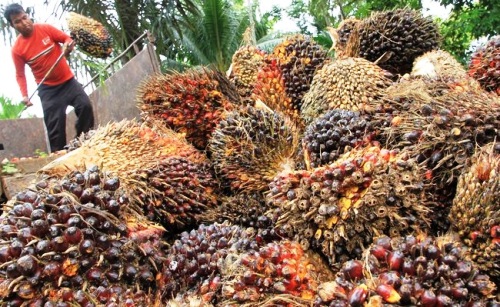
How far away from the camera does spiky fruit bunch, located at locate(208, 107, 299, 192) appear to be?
88.7 inches

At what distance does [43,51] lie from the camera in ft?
15.2

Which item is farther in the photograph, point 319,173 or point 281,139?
point 281,139

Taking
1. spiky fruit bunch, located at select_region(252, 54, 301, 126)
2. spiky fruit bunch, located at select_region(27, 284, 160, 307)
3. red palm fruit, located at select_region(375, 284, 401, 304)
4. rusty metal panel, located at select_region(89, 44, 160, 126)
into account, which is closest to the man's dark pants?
rusty metal panel, located at select_region(89, 44, 160, 126)

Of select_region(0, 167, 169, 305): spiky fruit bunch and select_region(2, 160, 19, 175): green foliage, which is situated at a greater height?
select_region(2, 160, 19, 175): green foliage

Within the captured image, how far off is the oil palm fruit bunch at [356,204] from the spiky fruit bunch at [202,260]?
0.76 feet

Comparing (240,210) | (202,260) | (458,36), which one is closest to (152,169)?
(240,210)

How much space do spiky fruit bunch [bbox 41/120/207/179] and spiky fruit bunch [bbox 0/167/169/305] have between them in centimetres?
38

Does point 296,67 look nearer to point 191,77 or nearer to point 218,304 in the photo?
point 191,77

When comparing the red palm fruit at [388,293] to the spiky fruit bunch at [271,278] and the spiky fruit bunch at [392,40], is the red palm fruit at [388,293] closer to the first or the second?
the spiky fruit bunch at [271,278]

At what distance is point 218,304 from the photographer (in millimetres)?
1386

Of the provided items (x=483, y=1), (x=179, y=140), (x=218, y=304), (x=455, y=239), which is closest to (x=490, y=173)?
(x=455, y=239)

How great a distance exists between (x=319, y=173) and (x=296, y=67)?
1.64 metres

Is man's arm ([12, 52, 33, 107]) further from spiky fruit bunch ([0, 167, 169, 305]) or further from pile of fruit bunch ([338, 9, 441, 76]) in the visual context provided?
spiky fruit bunch ([0, 167, 169, 305])

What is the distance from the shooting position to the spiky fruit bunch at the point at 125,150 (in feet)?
6.79
